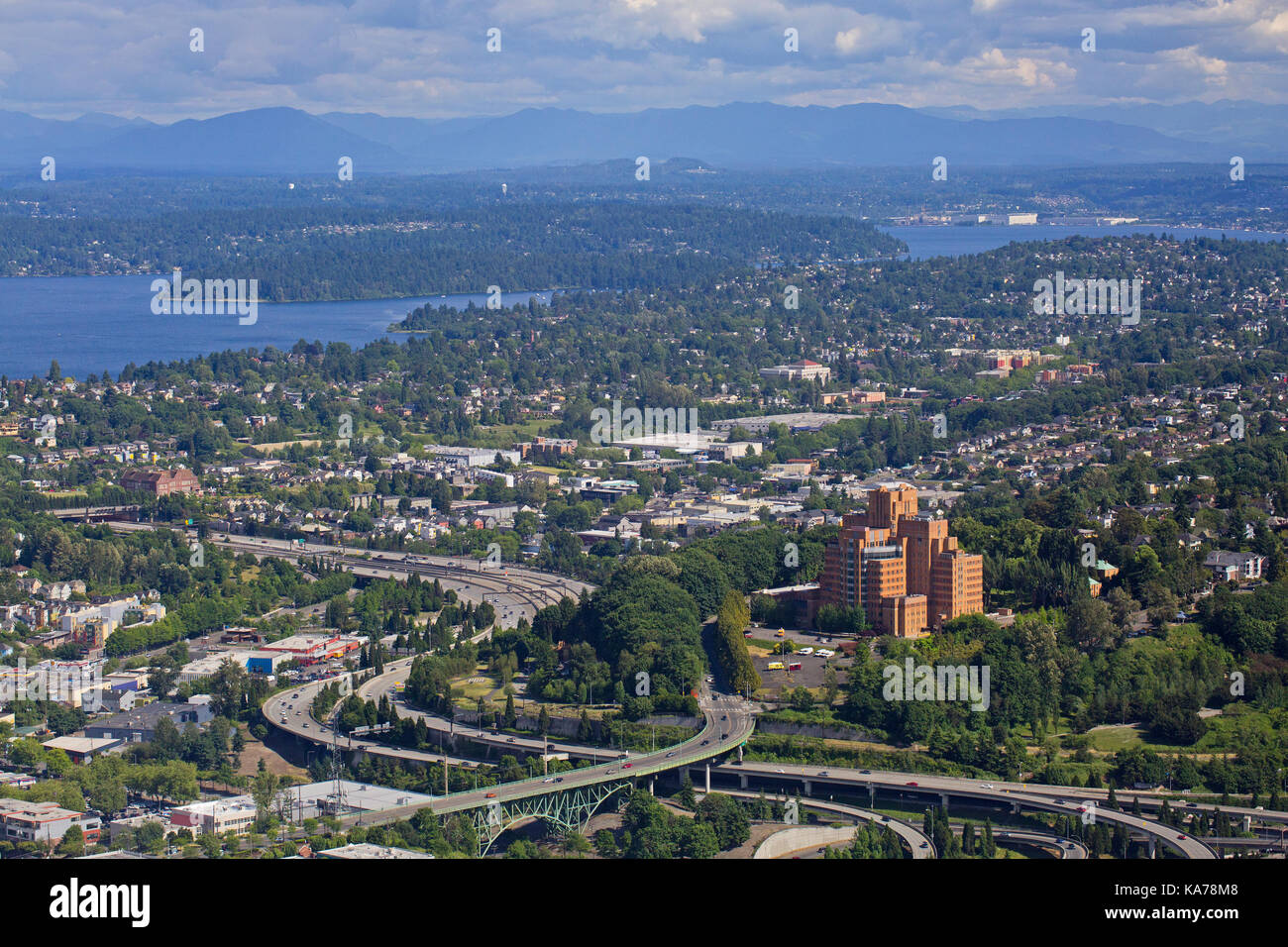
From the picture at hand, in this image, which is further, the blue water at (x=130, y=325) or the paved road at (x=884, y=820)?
the blue water at (x=130, y=325)

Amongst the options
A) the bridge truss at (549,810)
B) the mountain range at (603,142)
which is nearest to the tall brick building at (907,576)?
the bridge truss at (549,810)

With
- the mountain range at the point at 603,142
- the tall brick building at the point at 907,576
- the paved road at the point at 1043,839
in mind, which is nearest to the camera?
the paved road at the point at 1043,839

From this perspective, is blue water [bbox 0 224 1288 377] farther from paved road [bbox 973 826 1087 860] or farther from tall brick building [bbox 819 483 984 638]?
paved road [bbox 973 826 1087 860]

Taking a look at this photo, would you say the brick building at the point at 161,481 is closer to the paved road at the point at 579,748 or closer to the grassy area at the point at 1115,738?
the paved road at the point at 579,748

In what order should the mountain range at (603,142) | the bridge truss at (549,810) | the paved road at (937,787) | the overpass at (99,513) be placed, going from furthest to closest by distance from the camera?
the mountain range at (603,142)
the overpass at (99,513)
the paved road at (937,787)
the bridge truss at (549,810)

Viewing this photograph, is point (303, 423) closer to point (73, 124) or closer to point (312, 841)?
point (312, 841)
